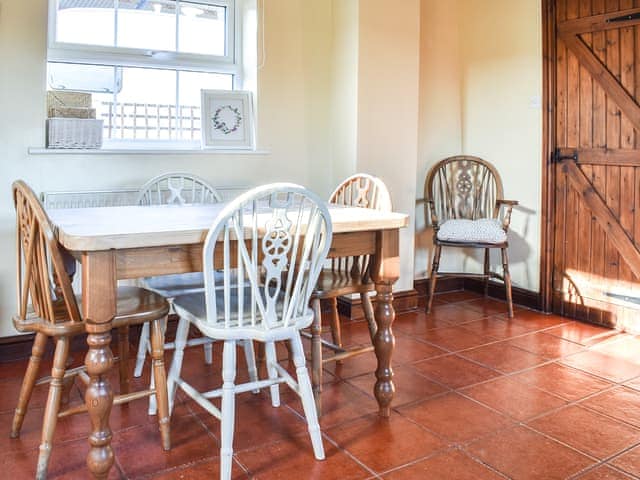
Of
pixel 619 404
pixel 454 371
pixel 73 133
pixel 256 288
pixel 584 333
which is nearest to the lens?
pixel 256 288

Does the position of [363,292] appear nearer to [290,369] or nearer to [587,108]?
[290,369]

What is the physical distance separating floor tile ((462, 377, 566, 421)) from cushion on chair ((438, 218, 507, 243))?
4.00 feet

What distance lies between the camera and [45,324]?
6.58 ft

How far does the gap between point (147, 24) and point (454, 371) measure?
2.47 m

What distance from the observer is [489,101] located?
4.32 metres

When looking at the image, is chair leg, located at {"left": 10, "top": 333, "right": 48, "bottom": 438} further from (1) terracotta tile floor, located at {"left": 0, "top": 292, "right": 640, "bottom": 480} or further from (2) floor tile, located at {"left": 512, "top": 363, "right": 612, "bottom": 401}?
(2) floor tile, located at {"left": 512, "top": 363, "right": 612, "bottom": 401}

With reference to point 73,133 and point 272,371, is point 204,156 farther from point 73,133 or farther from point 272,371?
point 272,371

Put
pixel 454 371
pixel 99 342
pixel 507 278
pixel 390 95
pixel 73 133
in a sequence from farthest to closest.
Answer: pixel 507 278
pixel 390 95
pixel 73 133
pixel 454 371
pixel 99 342

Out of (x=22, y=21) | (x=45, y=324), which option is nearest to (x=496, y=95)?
(x=22, y=21)

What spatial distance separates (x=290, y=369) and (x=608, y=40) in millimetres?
2577

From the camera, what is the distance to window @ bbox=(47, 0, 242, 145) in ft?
10.7

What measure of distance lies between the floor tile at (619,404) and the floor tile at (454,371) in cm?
45

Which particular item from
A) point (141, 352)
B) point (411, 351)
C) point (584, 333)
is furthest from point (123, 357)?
point (584, 333)

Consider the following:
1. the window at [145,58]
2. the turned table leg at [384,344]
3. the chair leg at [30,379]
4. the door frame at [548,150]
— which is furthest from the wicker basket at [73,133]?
the door frame at [548,150]
